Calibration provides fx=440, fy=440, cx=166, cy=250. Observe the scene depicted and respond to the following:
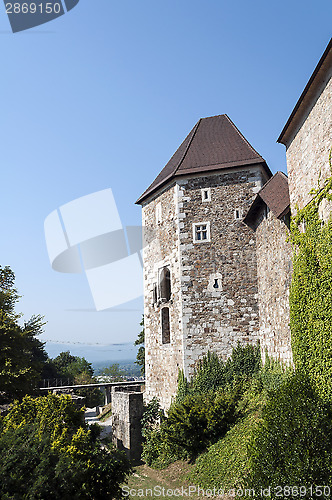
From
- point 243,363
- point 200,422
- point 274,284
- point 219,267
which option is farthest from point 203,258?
point 200,422

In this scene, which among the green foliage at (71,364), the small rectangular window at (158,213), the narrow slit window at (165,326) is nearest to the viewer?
the narrow slit window at (165,326)

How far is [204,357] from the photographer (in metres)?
15.8

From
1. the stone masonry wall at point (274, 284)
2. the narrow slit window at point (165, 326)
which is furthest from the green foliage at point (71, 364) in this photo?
the stone masonry wall at point (274, 284)

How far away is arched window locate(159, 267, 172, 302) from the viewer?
17.9 metres

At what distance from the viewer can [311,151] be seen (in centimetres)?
941

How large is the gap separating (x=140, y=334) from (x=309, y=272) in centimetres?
2720

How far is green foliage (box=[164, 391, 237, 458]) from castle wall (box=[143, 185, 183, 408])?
2.62 metres

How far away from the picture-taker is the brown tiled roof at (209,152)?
17.1m

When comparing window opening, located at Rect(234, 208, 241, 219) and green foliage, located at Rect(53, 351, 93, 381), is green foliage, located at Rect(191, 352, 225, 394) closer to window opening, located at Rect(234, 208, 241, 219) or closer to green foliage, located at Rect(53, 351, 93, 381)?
window opening, located at Rect(234, 208, 241, 219)

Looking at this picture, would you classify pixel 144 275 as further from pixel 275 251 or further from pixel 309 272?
pixel 309 272

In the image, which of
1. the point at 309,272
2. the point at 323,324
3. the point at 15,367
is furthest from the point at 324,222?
the point at 15,367

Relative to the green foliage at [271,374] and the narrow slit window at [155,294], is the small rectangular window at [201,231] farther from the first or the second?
the green foliage at [271,374]

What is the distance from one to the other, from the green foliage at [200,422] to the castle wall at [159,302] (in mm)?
2616

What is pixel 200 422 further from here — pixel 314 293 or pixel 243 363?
pixel 314 293
